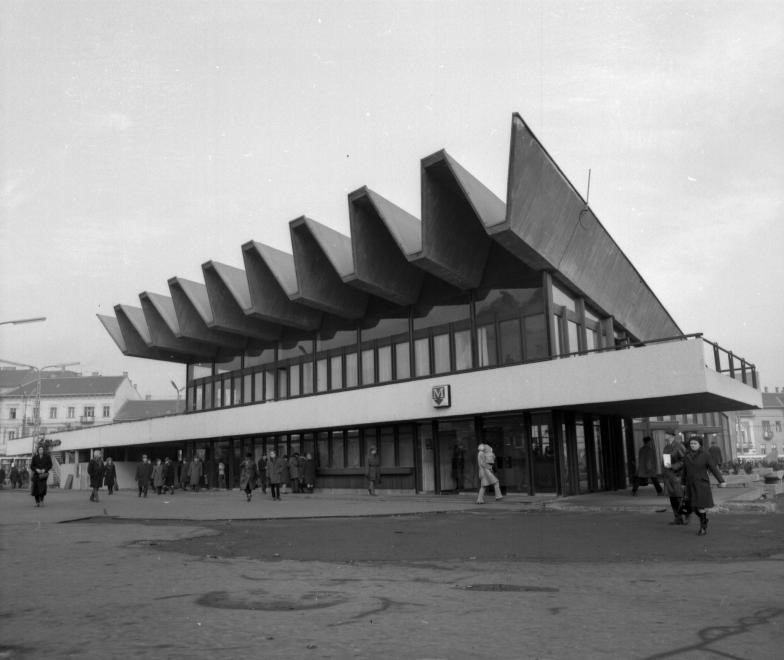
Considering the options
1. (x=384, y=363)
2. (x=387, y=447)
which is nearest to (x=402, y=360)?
(x=384, y=363)

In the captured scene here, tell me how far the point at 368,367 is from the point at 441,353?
14.0 ft

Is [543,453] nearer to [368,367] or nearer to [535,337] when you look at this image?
[535,337]

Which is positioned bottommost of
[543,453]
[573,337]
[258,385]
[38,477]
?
[38,477]

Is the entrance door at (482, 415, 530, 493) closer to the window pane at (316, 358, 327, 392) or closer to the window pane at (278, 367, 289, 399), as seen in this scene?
the window pane at (316, 358, 327, 392)

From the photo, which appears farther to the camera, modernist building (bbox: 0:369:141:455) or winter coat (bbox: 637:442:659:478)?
modernist building (bbox: 0:369:141:455)

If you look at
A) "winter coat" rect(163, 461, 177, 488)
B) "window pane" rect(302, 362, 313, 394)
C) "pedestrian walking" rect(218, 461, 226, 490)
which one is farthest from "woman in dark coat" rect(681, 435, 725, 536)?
"pedestrian walking" rect(218, 461, 226, 490)

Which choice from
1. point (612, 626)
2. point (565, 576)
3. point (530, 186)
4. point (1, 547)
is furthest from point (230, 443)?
point (612, 626)

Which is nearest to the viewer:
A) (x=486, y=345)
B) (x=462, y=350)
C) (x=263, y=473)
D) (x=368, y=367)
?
(x=486, y=345)

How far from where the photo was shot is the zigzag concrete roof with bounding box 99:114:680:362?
877 inches

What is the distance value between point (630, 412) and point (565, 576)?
2027cm

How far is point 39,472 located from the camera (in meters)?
19.9

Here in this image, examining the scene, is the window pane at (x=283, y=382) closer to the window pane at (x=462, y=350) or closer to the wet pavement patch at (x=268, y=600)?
the window pane at (x=462, y=350)

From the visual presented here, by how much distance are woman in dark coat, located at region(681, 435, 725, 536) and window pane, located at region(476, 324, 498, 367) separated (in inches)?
523

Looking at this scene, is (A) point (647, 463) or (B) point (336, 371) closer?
(A) point (647, 463)
